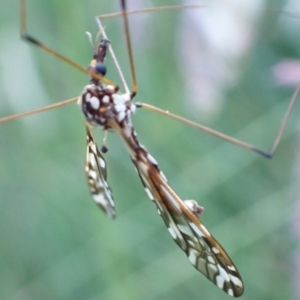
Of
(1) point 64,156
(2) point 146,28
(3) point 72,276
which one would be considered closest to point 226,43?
(2) point 146,28

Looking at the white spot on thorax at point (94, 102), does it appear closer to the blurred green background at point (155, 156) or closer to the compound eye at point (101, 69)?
the compound eye at point (101, 69)

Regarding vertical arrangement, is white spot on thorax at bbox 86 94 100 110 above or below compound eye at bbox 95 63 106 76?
below

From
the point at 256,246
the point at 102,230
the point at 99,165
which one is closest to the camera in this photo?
the point at 99,165

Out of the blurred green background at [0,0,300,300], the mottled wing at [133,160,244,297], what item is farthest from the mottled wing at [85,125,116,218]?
the blurred green background at [0,0,300,300]

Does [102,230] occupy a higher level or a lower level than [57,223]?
higher

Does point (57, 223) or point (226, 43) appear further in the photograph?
point (57, 223)

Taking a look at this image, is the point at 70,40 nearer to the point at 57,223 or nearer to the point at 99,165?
the point at 99,165

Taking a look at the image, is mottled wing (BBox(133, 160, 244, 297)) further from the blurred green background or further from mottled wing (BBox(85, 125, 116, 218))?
the blurred green background
